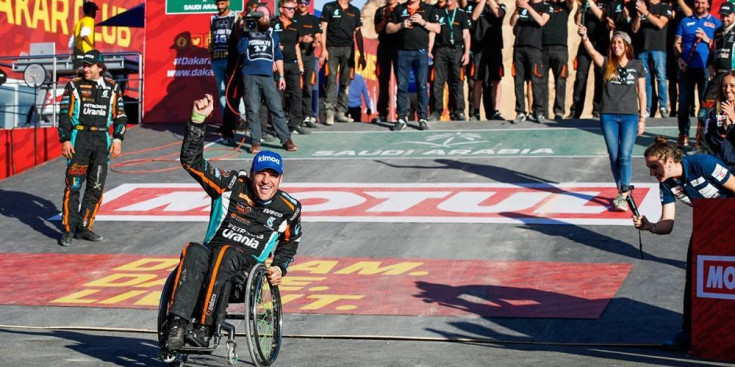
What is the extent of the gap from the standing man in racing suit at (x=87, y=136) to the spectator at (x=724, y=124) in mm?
6555

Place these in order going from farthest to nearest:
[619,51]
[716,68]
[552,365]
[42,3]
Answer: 1. [42,3]
2. [716,68]
3. [619,51]
4. [552,365]

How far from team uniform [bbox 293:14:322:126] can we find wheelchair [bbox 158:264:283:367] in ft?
34.7

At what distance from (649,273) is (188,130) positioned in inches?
189

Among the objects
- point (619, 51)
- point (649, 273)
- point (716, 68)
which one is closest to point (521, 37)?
point (716, 68)

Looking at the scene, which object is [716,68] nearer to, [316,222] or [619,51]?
[619,51]

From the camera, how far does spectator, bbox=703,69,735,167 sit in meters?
8.91

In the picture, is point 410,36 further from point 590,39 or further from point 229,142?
point 229,142

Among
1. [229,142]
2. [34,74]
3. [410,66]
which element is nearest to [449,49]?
[410,66]

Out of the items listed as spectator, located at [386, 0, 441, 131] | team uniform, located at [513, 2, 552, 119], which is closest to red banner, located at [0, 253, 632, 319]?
spectator, located at [386, 0, 441, 131]

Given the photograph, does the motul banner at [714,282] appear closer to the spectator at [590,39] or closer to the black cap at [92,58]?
the black cap at [92,58]

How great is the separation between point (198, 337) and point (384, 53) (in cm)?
1172

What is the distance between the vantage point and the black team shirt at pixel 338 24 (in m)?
17.7

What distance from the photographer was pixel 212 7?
1912cm

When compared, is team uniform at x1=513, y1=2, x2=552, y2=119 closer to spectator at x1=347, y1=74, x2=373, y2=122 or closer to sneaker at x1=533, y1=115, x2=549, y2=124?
sneaker at x1=533, y1=115, x2=549, y2=124
